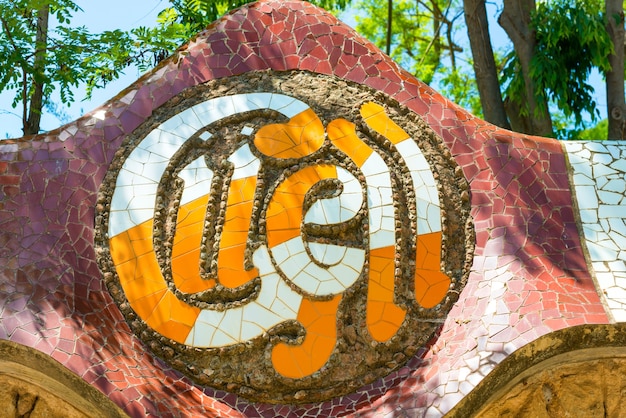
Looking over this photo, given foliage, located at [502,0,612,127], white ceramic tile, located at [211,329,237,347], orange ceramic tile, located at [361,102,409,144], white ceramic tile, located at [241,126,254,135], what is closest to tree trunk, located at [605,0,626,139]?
foliage, located at [502,0,612,127]

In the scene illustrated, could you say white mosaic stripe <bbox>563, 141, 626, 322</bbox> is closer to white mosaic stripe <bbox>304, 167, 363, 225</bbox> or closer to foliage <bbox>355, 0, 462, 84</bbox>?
white mosaic stripe <bbox>304, 167, 363, 225</bbox>

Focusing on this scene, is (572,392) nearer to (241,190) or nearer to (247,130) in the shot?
(241,190)

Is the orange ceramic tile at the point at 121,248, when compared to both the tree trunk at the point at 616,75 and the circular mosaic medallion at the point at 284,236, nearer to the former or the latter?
the circular mosaic medallion at the point at 284,236

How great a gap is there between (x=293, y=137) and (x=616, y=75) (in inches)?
168

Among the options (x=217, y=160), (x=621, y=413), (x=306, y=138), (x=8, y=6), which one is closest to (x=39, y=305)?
Answer: (x=217, y=160)

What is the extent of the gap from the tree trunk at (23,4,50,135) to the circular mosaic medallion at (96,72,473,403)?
106 inches

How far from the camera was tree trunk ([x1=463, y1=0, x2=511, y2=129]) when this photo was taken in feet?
32.9

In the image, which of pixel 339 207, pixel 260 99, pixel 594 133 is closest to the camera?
pixel 339 207

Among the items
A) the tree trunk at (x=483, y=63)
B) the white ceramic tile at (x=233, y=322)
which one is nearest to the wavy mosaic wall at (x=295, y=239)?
the white ceramic tile at (x=233, y=322)

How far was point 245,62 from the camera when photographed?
23.0ft

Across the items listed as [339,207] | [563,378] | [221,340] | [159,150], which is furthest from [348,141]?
[563,378]

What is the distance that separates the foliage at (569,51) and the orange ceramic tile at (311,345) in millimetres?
4320

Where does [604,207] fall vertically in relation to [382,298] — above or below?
above

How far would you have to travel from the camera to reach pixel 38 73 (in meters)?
8.99
